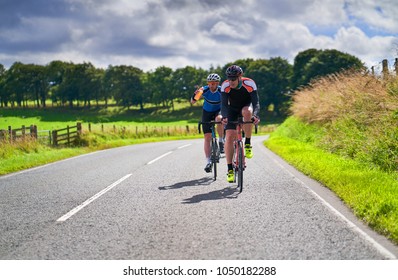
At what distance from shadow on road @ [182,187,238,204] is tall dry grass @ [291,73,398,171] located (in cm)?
343

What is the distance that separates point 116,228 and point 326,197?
363 centimetres

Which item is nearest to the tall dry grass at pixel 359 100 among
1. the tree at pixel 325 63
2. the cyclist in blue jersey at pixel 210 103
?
→ the cyclist in blue jersey at pixel 210 103

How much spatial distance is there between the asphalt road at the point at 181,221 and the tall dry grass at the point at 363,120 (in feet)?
5.95

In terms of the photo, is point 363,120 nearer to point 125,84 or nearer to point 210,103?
point 210,103

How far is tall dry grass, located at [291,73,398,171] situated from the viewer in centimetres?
891

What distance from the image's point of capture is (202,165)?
11867 millimetres

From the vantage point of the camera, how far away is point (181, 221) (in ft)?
17.9

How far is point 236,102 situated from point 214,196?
1.85 m

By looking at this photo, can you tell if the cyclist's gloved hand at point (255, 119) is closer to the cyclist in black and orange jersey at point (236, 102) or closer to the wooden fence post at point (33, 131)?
the cyclist in black and orange jersey at point (236, 102)

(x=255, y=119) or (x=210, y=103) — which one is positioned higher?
(x=210, y=103)

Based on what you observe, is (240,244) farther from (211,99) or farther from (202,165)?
(202,165)

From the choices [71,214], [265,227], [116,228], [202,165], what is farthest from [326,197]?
[202,165]

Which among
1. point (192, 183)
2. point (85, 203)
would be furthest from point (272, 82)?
point (85, 203)

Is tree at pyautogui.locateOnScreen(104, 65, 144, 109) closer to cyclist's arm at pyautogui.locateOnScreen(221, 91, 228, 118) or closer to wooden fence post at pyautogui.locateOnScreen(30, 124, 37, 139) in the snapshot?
wooden fence post at pyautogui.locateOnScreen(30, 124, 37, 139)
